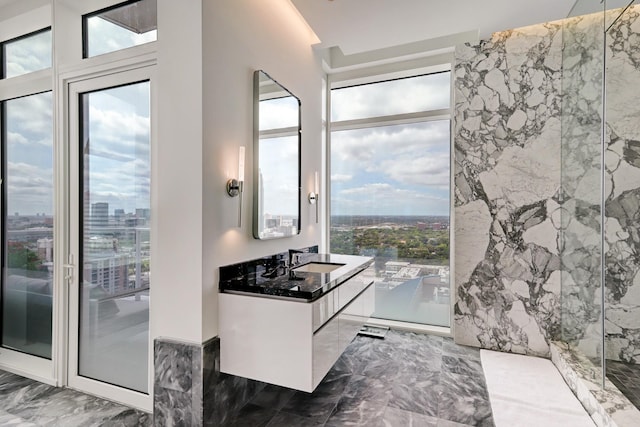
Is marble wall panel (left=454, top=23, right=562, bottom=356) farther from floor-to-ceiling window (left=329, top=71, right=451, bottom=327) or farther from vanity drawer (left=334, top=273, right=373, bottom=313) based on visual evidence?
vanity drawer (left=334, top=273, right=373, bottom=313)

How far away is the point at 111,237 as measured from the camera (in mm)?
2365

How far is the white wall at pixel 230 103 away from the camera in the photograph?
6.38 feet

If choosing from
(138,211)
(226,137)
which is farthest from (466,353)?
(138,211)

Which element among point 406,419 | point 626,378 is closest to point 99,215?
point 406,419

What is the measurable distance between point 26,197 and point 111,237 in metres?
1.18

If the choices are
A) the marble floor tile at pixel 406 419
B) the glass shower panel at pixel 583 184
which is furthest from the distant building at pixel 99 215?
the glass shower panel at pixel 583 184

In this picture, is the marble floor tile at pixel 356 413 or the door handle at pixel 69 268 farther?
the door handle at pixel 69 268

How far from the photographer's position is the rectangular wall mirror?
96.0 inches

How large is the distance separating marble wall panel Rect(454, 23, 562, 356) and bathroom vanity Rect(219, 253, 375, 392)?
1.88m

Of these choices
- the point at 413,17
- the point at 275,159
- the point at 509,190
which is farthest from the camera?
the point at 509,190

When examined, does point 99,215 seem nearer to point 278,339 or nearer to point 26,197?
point 26,197

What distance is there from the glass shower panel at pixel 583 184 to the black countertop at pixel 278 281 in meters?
2.01

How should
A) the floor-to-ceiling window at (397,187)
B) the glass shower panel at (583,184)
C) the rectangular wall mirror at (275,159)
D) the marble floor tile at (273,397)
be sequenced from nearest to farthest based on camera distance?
Result: the marble floor tile at (273,397) < the rectangular wall mirror at (275,159) < the glass shower panel at (583,184) < the floor-to-ceiling window at (397,187)

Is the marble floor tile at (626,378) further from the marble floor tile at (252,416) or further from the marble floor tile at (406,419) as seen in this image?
the marble floor tile at (252,416)
